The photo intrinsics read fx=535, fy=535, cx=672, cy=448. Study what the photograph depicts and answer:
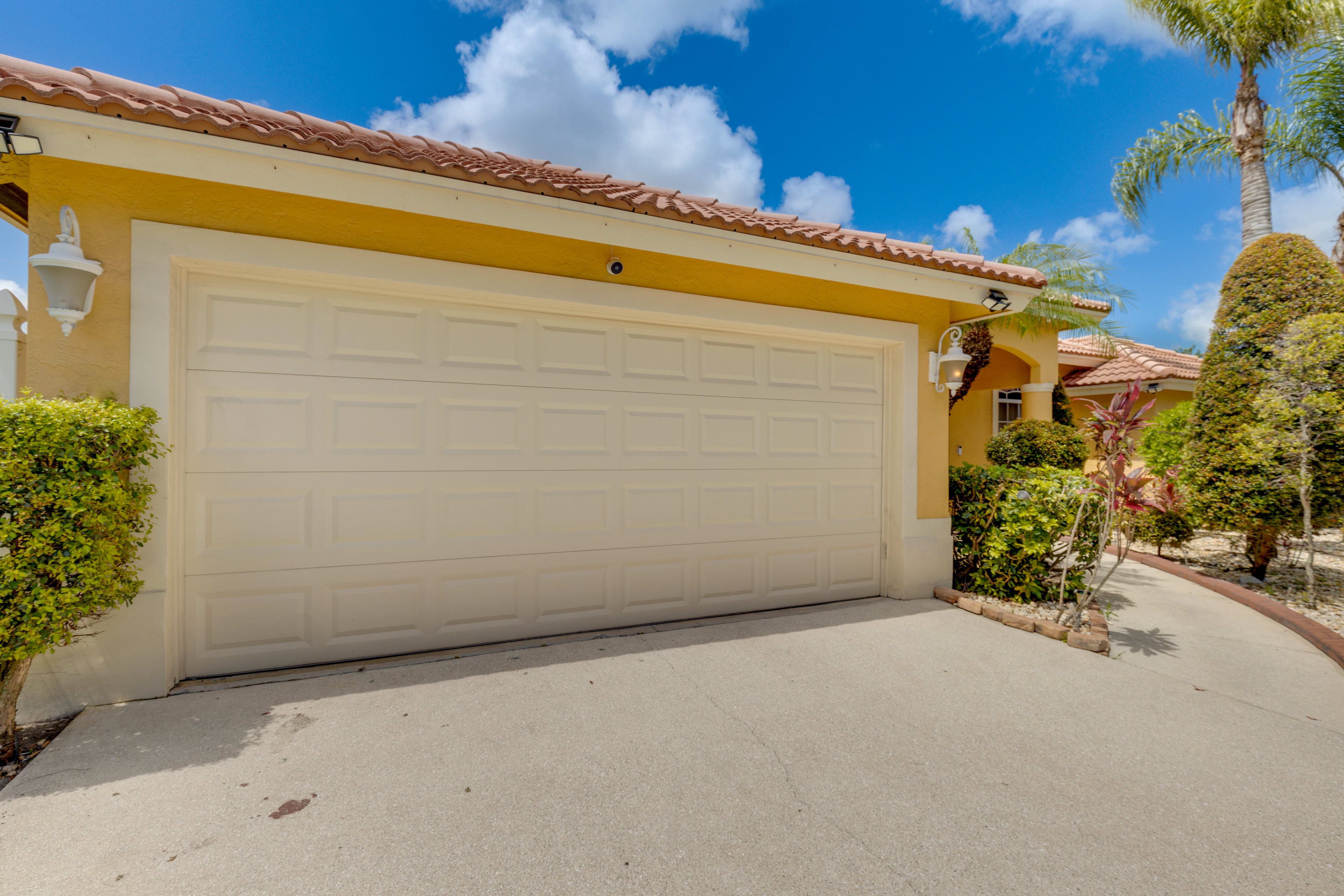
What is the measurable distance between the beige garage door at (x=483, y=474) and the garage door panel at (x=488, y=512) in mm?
18

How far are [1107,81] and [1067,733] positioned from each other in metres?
15.7

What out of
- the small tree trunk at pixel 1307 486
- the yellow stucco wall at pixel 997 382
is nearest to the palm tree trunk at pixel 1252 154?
the yellow stucco wall at pixel 997 382

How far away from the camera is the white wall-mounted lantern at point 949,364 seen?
6164 mm

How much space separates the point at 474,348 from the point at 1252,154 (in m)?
13.2

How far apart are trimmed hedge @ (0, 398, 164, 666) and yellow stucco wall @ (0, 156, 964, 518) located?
0.58m

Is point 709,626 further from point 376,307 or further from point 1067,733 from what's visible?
point 376,307

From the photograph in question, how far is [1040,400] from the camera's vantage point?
12.3 metres

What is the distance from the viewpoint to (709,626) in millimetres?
5332

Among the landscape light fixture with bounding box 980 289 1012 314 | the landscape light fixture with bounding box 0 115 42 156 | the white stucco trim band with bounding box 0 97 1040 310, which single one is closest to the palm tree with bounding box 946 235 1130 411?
the landscape light fixture with bounding box 980 289 1012 314

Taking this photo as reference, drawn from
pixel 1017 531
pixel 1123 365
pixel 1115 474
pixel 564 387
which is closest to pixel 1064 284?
pixel 1123 365

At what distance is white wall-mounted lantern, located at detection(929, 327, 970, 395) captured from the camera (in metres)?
6.16

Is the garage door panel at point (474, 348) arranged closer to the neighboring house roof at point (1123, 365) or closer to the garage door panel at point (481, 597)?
the garage door panel at point (481, 597)

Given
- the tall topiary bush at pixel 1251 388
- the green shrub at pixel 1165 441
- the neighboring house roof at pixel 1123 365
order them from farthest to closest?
the neighboring house roof at pixel 1123 365, the green shrub at pixel 1165 441, the tall topiary bush at pixel 1251 388

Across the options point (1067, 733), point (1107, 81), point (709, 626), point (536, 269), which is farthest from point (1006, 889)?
point (1107, 81)
